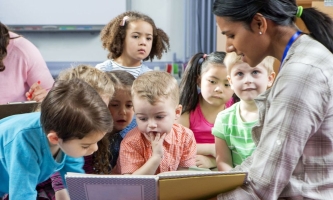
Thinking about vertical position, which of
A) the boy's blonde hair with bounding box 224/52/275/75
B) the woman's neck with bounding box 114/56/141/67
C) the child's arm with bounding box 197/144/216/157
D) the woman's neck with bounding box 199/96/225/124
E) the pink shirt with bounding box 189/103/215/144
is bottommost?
the child's arm with bounding box 197/144/216/157

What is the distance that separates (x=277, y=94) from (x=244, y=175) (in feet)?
0.75

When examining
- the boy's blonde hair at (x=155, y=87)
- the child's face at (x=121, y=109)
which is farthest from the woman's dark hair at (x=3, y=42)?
the boy's blonde hair at (x=155, y=87)

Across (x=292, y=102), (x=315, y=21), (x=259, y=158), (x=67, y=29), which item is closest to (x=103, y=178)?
(x=259, y=158)

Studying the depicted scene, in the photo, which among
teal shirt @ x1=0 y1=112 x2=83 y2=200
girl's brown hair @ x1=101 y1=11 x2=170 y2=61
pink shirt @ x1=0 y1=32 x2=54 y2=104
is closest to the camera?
teal shirt @ x1=0 y1=112 x2=83 y2=200

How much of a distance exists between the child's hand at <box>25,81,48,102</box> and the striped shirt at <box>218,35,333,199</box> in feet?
3.81

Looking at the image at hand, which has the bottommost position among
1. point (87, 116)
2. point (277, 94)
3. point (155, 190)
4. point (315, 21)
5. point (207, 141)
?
point (207, 141)

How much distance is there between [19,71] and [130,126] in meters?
0.66

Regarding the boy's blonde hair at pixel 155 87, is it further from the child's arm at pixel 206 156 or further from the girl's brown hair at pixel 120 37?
the girl's brown hair at pixel 120 37

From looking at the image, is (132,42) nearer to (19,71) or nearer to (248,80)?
(19,71)

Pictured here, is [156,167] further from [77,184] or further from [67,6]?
[67,6]

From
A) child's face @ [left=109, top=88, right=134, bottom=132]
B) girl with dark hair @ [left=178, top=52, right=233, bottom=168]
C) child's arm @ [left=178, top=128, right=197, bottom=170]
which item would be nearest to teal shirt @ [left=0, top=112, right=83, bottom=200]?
child's face @ [left=109, top=88, right=134, bottom=132]

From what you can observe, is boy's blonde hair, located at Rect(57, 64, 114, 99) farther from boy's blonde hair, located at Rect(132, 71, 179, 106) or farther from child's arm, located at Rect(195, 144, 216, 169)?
child's arm, located at Rect(195, 144, 216, 169)

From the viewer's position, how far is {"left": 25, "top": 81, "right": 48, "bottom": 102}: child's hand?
2158 millimetres

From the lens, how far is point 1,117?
186cm
